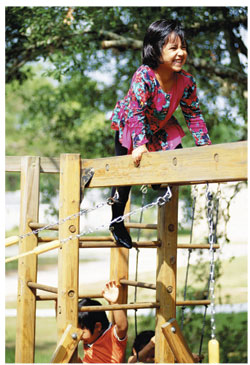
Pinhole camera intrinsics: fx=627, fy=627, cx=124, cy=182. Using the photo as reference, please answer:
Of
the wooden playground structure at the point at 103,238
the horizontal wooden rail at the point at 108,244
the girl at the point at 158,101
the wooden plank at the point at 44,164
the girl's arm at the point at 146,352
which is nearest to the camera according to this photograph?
the wooden playground structure at the point at 103,238

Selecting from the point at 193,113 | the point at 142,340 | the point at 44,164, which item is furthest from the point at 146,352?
the point at 193,113

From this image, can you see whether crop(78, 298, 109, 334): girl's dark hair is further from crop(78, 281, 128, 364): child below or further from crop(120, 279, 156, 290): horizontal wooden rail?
crop(120, 279, 156, 290): horizontal wooden rail

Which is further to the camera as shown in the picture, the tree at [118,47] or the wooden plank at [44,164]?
the tree at [118,47]

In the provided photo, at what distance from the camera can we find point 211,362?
2.94m

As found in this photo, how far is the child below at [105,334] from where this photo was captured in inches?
A: 168

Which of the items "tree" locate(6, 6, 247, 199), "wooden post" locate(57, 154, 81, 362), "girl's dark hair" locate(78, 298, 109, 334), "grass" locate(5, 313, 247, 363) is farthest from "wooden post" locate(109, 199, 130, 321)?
"grass" locate(5, 313, 247, 363)

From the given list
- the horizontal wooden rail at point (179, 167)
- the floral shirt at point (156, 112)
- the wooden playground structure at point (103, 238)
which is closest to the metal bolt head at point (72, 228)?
the wooden playground structure at point (103, 238)

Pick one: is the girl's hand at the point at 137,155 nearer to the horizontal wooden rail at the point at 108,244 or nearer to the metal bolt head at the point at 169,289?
the horizontal wooden rail at the point at 108,244

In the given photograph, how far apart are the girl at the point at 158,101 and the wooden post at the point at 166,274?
0.31 m

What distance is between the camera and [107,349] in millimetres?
4363

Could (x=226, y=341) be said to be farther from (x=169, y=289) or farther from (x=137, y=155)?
(x=137, y=155)

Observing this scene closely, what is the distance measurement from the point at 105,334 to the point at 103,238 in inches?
26.9

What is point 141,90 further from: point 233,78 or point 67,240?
point 233,78

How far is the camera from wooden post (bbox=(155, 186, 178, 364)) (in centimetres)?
390
